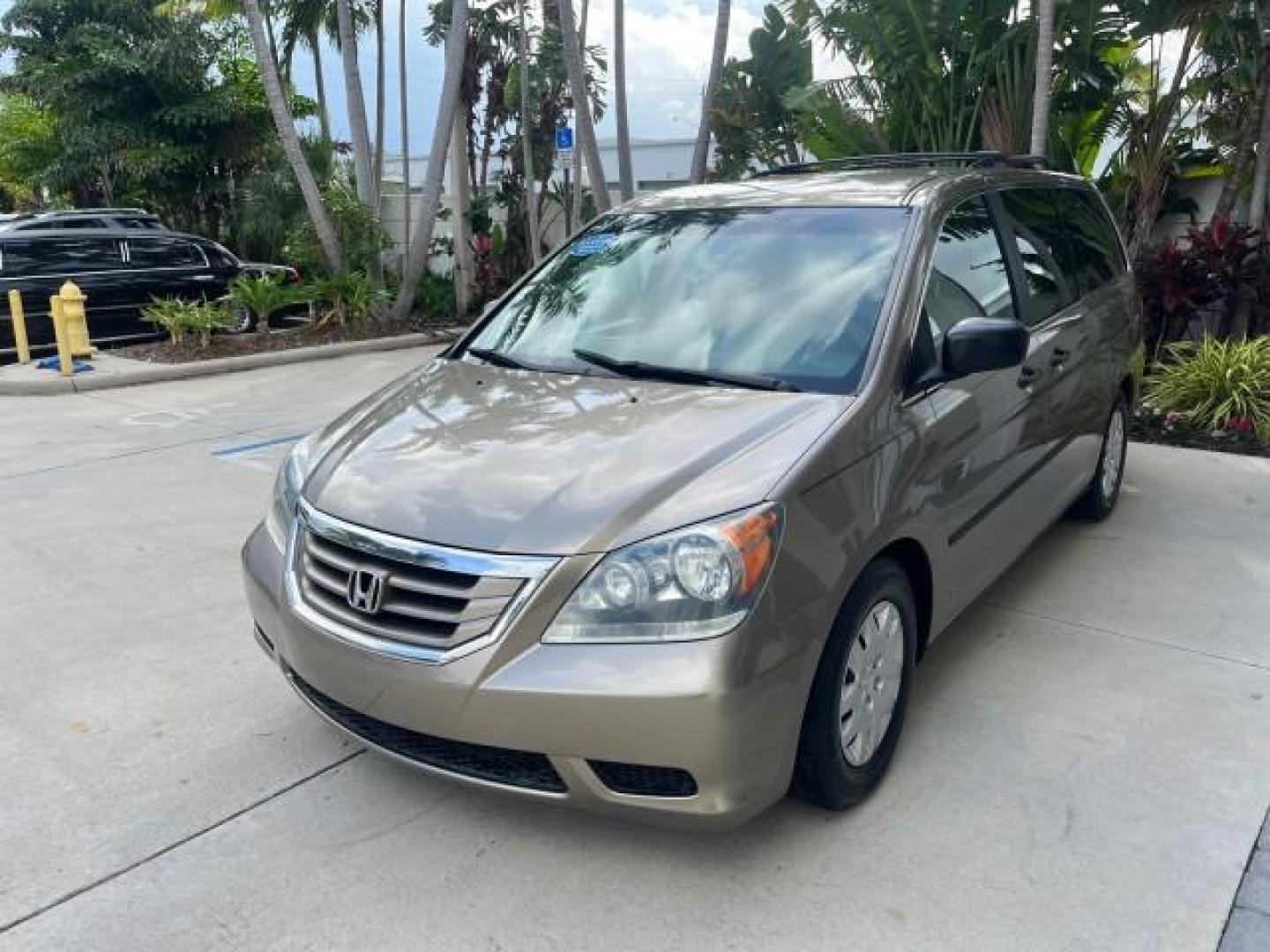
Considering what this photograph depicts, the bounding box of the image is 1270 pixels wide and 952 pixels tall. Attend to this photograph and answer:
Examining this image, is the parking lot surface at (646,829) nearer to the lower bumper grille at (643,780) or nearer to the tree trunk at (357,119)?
the lower bumper grille at (643,780)

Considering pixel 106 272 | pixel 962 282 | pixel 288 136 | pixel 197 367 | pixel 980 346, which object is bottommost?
pixel 197 367

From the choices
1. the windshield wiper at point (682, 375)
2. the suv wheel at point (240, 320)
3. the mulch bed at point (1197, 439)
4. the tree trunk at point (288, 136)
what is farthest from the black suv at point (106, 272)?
the mulch bed at point (1197, 439)

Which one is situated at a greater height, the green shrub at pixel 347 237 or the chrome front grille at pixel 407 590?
the green shrub at pixel 347 237

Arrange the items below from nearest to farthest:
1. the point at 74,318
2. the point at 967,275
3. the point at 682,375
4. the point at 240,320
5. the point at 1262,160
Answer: the point at 682,375
the point at 967,275
the point at 1262,160
the point at 74,318
the point at 240,320

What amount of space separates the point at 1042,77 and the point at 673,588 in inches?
286

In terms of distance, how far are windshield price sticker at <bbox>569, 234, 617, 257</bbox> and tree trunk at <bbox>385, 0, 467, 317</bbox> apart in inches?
311

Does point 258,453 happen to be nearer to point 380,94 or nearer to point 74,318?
point 74,318

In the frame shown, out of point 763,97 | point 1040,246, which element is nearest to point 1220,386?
point 1040,246

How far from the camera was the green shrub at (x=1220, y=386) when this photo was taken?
727cm

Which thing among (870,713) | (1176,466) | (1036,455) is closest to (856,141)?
(1176,466)

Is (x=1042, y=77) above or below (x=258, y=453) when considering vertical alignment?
above

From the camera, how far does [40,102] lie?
1781 centimetres

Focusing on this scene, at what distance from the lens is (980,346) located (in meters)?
3.24

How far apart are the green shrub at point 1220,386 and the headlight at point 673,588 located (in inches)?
239
